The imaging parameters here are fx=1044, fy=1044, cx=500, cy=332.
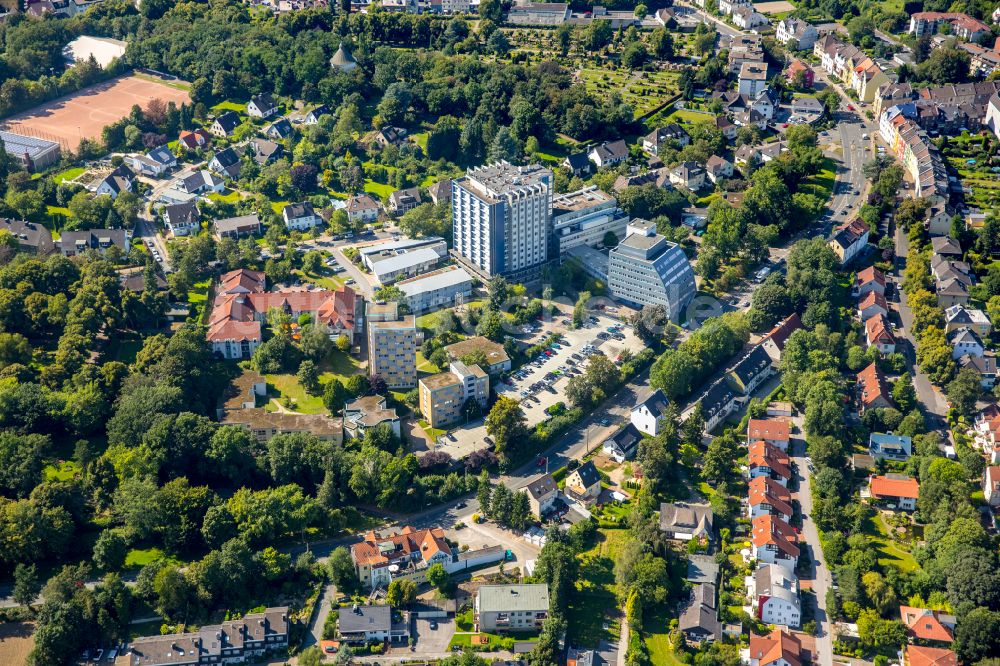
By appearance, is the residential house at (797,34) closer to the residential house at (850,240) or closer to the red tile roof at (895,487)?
the residential house at (850,240)

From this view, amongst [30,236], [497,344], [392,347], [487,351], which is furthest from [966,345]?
[30,236]

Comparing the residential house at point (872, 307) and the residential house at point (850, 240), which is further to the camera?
the residential house at point (850, 240)

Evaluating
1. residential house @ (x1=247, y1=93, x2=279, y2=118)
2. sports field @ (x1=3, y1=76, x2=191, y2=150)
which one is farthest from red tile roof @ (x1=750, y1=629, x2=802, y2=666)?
sports field @ (x1=3, y1=76, x2=191, y2=150)

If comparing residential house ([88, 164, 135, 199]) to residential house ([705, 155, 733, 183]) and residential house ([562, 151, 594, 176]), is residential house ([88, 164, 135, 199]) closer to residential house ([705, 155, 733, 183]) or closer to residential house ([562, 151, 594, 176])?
residential house ([562, 151, 594, 176])

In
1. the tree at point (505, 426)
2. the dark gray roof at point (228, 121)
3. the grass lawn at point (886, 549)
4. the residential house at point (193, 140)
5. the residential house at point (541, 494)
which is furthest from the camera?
the dark gray roof at point (228, 121)

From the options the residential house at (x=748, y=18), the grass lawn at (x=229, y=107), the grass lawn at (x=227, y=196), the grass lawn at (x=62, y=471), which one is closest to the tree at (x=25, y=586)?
the grass lawn at (x=62, y=471)

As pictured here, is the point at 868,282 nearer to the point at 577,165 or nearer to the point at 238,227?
the point at 577,165

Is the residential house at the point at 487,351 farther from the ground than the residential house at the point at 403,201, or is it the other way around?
the residential house at the point at 403,201
